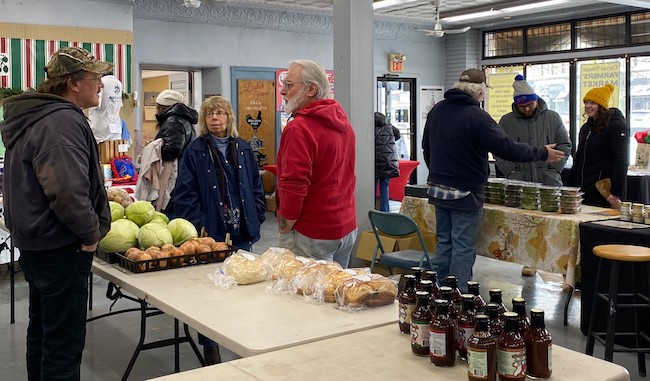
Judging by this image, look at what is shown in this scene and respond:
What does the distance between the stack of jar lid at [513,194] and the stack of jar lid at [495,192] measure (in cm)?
7

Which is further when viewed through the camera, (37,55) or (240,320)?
(37,55)

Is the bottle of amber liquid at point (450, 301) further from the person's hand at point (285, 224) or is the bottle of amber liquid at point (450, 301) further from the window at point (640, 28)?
the window at point (640, 28)

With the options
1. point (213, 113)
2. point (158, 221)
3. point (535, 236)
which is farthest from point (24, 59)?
point (535, 236)

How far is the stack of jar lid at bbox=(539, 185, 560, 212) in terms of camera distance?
16.7 feet

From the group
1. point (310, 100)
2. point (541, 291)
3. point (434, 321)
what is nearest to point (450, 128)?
point (310, 100)

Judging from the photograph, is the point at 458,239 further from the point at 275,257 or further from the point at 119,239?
the point at 119,239

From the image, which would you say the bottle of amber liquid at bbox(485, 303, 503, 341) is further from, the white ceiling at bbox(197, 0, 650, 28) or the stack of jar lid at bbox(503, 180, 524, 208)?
the white ceiling at bbox(197, 0, 650, 28)

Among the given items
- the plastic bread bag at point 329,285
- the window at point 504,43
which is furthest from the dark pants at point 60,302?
the window at point 504,43

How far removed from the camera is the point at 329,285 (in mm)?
2646

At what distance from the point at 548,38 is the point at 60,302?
37.6ft

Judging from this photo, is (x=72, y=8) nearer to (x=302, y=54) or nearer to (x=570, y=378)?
(x=302, y=54)

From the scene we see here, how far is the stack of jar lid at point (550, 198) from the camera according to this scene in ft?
16.7

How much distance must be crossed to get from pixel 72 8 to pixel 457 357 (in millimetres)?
8512

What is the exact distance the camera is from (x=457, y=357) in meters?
2.00
